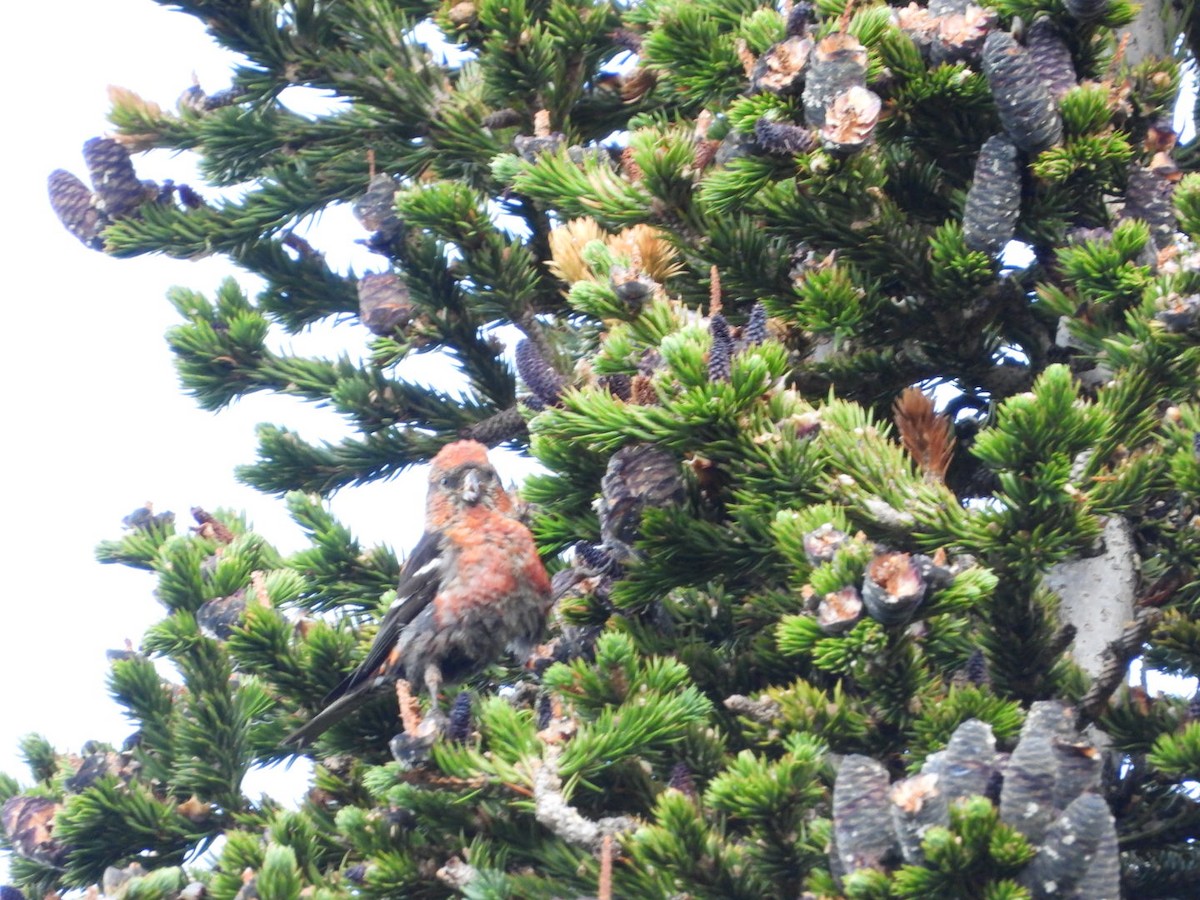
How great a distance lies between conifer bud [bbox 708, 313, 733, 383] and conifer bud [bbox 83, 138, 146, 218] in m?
2.28

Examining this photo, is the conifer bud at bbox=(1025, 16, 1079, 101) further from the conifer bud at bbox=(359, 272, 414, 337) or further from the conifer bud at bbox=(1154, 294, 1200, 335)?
the conifer bud at bbox=(359, 272, 414, 337)

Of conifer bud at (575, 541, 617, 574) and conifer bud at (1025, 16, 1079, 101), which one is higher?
conifer bud at (1025, 16, 1079, 101)

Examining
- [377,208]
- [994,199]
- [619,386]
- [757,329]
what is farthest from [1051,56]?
[377,208]

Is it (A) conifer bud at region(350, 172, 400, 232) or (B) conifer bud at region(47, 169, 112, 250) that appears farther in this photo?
(B) conifer bud at region(47, 169, 112, 250)

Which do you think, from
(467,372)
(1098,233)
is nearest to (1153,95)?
(1098,233)

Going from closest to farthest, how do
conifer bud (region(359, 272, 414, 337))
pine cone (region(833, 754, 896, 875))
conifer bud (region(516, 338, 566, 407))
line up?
pine cone (region(833, 754, 896, 875)) → conifer bud (region(516, 338, 566, 407)) → conifer bud (region(359, 272, 414, 337))

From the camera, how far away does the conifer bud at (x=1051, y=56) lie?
271 cm

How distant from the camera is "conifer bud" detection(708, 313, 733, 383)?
240 cm

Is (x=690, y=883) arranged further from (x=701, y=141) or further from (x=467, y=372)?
(x=467, y=372)

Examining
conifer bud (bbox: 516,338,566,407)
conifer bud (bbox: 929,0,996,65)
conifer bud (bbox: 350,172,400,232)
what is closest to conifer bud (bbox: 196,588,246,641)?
conifer bud (bbox: 516,338,566,407)

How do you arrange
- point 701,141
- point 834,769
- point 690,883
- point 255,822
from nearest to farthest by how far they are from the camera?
point 690,883 → point 834,769 → point 701,141 → point 255,822

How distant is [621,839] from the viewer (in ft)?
7.68

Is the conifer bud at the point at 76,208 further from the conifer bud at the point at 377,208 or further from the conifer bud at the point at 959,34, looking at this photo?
the conifer bud at the point at 959,34

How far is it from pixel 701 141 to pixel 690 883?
1.48 m
